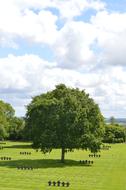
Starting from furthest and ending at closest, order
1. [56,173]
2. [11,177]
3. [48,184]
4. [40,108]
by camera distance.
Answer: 1. [40,108]
2. [56,173]
3. [11,177]
4. [48,184]

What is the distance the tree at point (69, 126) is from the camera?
81.8 m

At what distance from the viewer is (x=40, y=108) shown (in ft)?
312

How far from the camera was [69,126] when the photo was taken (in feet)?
268

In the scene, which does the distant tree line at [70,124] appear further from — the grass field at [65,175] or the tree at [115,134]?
the tree at [115,134]

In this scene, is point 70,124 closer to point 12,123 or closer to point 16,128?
point 12,123

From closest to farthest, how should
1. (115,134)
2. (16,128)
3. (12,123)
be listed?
(12,123) < (16,128) < (115,134)

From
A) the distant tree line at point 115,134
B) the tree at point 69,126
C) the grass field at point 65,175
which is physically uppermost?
the distant tree line at point 115,134

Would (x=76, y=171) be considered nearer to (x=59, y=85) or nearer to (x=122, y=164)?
(x=122, y=164)

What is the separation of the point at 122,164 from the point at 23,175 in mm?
25566

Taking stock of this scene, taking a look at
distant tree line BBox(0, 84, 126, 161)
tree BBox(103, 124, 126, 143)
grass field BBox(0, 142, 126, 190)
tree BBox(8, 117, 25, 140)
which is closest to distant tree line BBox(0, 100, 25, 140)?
tree BBox(8, 117, 25, 140)

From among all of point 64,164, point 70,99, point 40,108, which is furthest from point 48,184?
point 40,108

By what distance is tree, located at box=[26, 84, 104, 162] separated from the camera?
81.8 m

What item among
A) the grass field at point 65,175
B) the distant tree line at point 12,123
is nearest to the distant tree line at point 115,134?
the distant tree line at point 12,123

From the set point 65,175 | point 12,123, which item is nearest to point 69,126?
point 65,175
